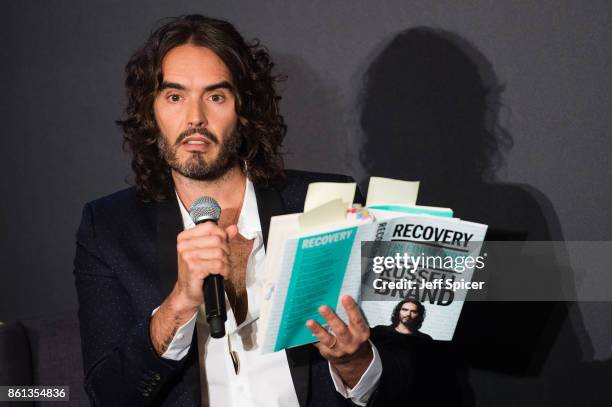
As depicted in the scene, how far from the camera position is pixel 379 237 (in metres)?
1.27

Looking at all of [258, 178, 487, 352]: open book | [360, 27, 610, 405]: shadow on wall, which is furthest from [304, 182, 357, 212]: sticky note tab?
[360, 27, 610, 405]: shadow on wall

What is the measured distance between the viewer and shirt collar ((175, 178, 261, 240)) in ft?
5.83

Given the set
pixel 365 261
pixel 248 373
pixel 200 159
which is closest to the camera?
pixel 365 261

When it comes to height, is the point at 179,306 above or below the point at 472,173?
below

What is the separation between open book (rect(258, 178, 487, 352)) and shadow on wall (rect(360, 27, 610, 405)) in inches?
28.6

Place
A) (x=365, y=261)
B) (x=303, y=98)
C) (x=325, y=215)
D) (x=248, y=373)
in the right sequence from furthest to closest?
(x=303, y=98) < (x=248, y=373) < (x=365, y=261) < (x=325, y=215)

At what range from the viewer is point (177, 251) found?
4.97 ft

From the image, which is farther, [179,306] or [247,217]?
[247,217]

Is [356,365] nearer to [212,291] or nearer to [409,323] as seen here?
[409,323]

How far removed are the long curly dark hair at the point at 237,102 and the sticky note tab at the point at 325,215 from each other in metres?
0.70

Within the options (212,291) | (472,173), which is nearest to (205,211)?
(212,291)

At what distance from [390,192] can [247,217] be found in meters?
0.60

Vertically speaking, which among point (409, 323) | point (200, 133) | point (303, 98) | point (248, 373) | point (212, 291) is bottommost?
point (248, 373)

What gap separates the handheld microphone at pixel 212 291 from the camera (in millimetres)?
1173
